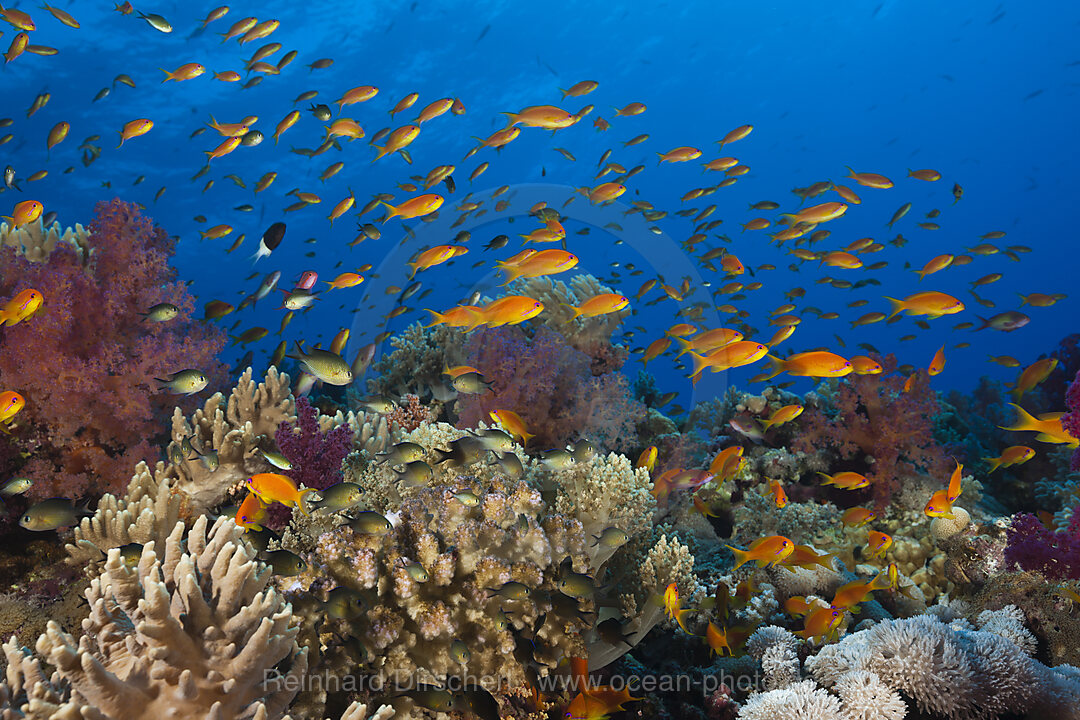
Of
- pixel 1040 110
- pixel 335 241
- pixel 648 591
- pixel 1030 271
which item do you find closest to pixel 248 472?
pixel 648 591

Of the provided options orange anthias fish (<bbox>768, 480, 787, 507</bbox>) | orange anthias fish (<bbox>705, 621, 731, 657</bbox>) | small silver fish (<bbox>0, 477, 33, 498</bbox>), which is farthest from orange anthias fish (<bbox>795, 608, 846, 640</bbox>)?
small silver fish (<bbox>0, 477, 33, 498</bbox>)

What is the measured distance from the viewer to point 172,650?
69.1 inches

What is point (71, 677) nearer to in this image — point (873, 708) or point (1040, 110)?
point (873, 708)

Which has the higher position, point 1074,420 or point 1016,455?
point 1074,420

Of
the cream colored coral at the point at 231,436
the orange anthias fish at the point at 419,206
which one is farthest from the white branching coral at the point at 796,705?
the orange anthias fish at the point at 419,206

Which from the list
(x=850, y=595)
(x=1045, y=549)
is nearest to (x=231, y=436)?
(x=850, y=595)

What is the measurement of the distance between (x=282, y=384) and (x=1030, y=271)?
5918 inches

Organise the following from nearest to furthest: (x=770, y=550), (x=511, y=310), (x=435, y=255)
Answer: (x=770, y=550), (x=511, y=310), (x=435, y=255)

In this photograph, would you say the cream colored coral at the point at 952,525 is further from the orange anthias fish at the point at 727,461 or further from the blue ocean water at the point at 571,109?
the blue ocean water at the point at 571,109

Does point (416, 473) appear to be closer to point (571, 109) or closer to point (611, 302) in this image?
point (611, 302)

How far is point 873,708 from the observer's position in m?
2.47

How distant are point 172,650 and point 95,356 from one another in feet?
11.9

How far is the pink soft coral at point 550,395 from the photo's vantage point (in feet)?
19.1

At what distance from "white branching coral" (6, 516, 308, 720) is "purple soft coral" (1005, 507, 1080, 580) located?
5.09 m
